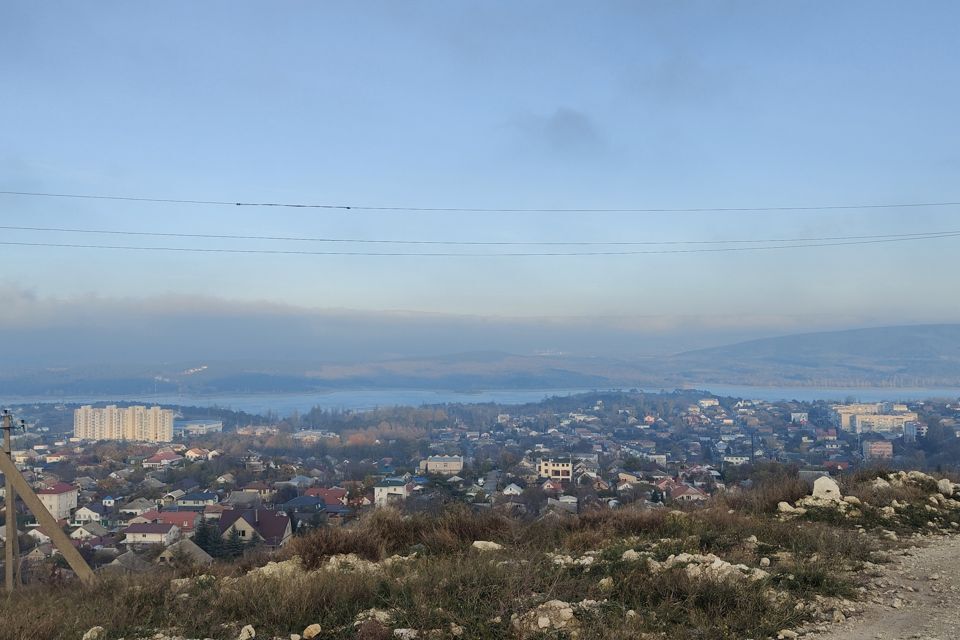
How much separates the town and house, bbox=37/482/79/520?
6 centimetres

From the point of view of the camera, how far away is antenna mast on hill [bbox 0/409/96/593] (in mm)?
6859

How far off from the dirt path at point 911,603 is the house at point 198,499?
22121 mm

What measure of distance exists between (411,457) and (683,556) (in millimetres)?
37089

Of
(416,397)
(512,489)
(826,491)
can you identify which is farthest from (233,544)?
(416,397)

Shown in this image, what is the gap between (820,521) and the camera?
7.99 m

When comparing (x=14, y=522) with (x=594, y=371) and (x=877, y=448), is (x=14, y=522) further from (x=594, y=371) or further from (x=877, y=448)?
(x=594, y=371)

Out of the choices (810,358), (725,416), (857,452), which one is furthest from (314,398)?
(810,358)

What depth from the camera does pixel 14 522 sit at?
7.59 m

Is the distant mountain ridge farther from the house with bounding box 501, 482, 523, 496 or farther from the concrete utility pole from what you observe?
the concrete utility pole

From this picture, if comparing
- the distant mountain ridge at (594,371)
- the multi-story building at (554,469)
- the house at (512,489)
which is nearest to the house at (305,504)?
the house at (512,489)

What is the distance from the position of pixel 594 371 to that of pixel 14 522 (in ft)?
418

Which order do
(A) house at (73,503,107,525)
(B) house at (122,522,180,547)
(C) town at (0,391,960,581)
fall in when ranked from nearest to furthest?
(C) town at (0,391,960,581)
(B) house at (122,522,180,547)
(A) house at (73,503,107,525)

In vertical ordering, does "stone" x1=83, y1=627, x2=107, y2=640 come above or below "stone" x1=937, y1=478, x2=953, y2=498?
above

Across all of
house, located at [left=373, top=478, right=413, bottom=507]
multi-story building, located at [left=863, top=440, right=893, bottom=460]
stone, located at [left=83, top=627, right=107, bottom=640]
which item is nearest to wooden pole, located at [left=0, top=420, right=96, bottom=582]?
stone, located at [left=83, top=627, right=107, bottom=640]
